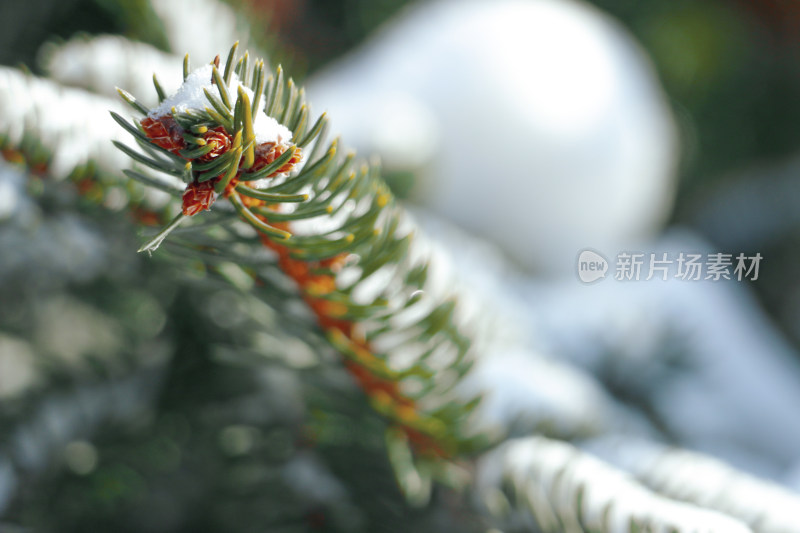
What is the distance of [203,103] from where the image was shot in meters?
0.12

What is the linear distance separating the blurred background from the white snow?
0.19 ft

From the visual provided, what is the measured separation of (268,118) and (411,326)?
78 mm

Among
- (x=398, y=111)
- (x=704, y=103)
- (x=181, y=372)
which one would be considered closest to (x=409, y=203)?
(x=398, y=111)

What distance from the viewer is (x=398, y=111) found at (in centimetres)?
36

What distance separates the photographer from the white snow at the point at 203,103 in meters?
0.11

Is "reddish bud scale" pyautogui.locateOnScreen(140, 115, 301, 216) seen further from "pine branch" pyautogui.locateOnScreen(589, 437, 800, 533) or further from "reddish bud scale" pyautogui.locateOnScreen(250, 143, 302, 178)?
"pine branch" pyautogui.locateOnScreen(589, 437, 800, 533)

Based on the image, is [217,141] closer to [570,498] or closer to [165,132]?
[165,132]

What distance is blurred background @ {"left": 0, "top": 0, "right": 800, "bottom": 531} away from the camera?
0.22m

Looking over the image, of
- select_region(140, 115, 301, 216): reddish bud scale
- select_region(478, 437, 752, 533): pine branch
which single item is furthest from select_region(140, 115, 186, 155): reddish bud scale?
select_region(478, 437, 752, 533): pine branch

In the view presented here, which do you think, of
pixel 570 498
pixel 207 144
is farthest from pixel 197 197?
pixel 570 498

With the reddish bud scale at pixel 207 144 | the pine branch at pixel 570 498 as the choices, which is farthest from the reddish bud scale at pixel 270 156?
the pine branch at pixel 570 498

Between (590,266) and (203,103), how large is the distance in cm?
22

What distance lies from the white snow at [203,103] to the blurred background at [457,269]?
0.19 ft

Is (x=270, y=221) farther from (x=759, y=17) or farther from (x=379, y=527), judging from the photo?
(x=759, y=17)
